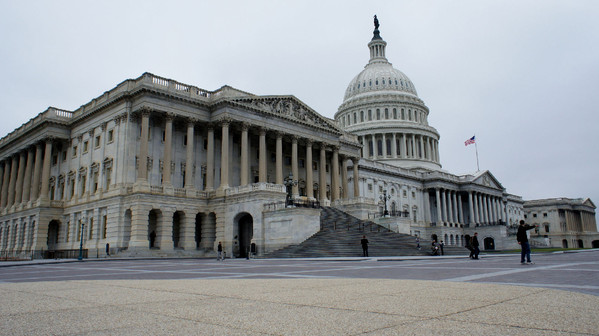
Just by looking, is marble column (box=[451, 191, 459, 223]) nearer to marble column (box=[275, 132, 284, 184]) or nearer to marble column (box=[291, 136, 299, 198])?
marble column (box=[291, 136, 299, 198])

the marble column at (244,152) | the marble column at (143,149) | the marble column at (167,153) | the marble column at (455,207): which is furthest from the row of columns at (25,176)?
the marble column at (455,207)

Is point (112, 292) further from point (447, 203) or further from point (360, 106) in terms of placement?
A: point (360, 106)

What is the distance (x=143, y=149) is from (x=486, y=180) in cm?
9289

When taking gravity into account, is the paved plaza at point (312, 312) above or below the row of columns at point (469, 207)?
below

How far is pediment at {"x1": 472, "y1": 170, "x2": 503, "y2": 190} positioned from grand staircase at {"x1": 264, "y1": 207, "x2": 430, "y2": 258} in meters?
70.5

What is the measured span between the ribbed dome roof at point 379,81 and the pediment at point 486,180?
95.1 ft

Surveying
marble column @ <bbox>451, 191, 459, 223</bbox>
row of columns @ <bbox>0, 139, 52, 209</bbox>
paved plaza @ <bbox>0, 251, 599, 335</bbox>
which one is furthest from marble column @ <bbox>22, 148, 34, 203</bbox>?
marble column @ <bbox>451, 191, 459, 223</bbox>

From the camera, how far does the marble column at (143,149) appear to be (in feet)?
155

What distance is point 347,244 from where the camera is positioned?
4109cm

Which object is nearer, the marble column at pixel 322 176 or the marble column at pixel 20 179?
the marble column at pixel 322 176

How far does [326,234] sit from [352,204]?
18884 millimetres

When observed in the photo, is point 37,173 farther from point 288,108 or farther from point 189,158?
point 288,108

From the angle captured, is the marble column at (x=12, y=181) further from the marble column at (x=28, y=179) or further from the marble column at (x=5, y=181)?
the marble column at (x=28, y=179)

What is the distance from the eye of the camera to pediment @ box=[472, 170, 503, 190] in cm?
11204
